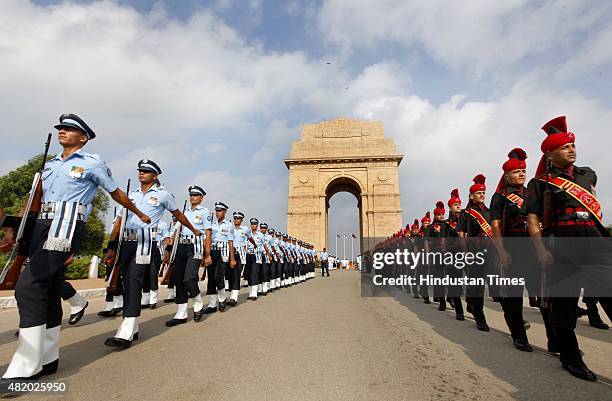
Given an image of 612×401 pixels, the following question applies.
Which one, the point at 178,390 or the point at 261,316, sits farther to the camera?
the point at 261,316

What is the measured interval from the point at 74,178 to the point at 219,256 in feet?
15.1

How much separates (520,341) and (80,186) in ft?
16.4

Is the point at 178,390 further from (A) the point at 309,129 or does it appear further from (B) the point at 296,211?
(A) the point at 309,129

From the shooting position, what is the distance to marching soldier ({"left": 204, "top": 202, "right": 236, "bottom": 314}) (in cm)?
744

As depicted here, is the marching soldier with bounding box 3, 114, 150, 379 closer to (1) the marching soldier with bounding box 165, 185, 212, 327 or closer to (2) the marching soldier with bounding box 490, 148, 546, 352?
(1) the marching soldier with bounding box 165, 185, 212, 327

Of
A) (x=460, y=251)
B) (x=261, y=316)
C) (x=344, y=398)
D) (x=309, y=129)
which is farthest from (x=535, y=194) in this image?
(x=309, y=129)

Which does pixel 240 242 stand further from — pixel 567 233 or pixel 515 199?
pixel 567 233

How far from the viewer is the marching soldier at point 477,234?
18.2 feet

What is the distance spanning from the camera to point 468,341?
462 centimetres

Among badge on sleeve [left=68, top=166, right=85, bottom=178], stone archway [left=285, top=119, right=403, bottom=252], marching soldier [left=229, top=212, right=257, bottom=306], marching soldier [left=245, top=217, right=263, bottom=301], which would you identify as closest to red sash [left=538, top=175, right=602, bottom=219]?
badge on sleeve [left=68, top=166, right=85, bottom=178]

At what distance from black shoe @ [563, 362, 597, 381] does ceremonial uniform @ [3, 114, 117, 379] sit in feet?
14.8

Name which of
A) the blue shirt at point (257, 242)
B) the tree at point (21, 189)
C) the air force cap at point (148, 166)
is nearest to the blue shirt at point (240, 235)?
the blue shirt at point (257, 242)

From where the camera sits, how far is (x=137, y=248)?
14.8 ft

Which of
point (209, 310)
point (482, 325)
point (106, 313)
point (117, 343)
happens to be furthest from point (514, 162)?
point (106, 313)
